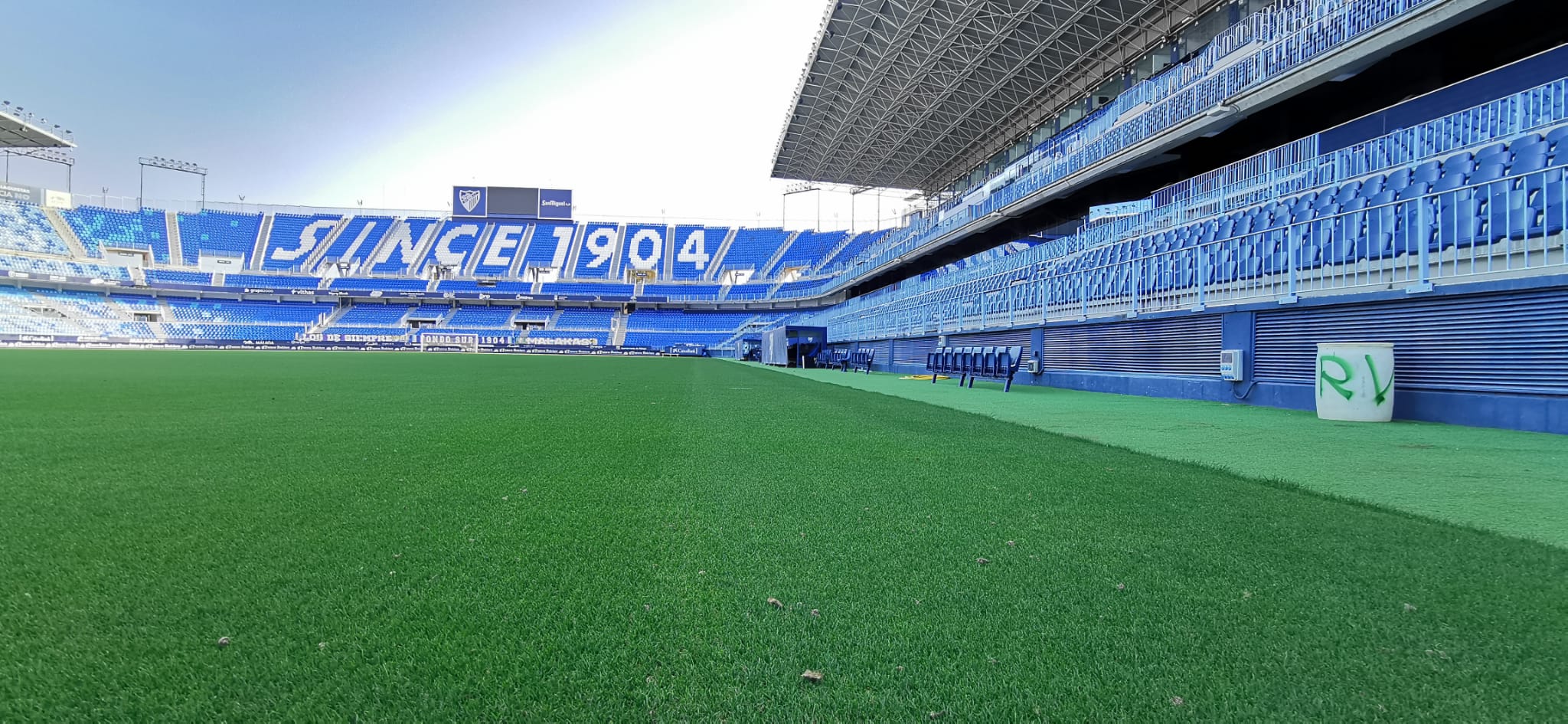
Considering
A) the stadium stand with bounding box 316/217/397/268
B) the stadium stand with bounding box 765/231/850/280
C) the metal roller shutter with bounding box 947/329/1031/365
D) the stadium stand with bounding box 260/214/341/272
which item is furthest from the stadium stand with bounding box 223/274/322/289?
the metal roller shutter with bounding box 947/329/1031/365

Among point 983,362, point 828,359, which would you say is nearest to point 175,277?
point 828,359

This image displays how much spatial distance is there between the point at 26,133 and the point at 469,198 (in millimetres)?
26484

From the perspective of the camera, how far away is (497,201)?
60.5 metres

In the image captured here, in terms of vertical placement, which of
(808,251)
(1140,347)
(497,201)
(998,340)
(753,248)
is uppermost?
(497,201)

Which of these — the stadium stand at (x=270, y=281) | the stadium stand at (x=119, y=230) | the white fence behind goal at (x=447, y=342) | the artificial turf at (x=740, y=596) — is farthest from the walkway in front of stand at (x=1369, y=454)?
the stadium stand at (x=119, y=230)

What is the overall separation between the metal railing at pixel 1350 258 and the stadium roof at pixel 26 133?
58.4 metres

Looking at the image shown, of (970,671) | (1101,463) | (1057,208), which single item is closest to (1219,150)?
(1057,208)

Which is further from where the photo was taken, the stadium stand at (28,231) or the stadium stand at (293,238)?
the stadium stand at (293,238)

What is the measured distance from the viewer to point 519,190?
6066cm

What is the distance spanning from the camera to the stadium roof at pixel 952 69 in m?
22.4

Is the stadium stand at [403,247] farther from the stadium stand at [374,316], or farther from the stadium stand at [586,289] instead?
the stadium stand at [586,289]

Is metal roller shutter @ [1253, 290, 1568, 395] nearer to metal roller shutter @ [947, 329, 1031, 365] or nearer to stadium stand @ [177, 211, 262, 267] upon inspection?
metal roller shutter @ [947, 329, 1031, 365]

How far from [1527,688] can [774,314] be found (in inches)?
2167

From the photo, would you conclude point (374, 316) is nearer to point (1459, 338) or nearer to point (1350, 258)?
point (1350, 258)
